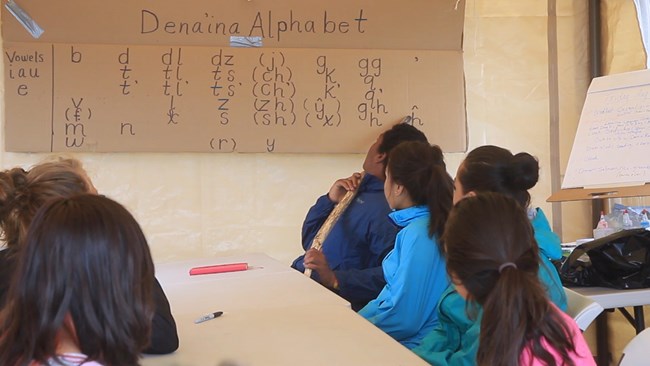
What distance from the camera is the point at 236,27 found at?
3.34 meters

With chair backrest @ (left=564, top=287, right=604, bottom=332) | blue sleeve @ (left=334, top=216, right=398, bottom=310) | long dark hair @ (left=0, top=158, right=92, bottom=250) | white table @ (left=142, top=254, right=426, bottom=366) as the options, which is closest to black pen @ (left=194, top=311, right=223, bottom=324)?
white table @ (left=142, top=254, right=426, bottom=366)

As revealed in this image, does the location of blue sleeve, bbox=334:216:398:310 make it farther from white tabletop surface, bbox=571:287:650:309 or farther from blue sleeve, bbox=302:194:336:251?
white tabletop surface, bbox=571:287:650:309

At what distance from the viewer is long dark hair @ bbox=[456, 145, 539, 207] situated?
196cm

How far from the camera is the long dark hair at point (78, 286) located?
977 millimetres

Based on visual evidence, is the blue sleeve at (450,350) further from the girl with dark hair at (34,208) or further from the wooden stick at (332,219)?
the wooden stick at (332,219)

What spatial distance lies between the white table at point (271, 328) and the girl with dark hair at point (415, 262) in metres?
0.16

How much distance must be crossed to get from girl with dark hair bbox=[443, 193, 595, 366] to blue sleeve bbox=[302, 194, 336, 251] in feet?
4.85

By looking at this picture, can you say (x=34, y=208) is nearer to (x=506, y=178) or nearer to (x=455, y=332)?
(x=455, y=332)

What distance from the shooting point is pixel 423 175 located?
7.07 feet

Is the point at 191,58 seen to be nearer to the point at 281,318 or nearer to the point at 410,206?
the point at 410,206

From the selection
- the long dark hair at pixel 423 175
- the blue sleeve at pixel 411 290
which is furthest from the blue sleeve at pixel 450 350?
the long dark hair at pixel 423 175

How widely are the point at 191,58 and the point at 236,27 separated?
0.27 m

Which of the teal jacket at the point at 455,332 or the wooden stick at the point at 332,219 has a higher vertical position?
the wooden stick at the point at 332,219

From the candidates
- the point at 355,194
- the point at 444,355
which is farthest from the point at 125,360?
the point at 355,194
